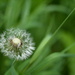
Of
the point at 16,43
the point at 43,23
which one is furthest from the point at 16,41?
the point at 43,23

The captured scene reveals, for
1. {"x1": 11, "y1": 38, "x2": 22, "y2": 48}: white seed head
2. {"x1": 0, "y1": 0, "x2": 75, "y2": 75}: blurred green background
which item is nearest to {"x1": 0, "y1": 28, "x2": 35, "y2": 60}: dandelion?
{"x1": 11, "y1": 38, "x2": 22, "y2": 48}: white seed head

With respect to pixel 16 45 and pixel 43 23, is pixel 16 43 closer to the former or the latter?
pixel 16 45

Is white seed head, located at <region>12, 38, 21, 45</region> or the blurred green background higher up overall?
the blurred green background

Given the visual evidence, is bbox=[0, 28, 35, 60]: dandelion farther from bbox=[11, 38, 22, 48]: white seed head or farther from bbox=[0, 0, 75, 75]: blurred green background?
bbox=[0, 0, 75, 75]: blurred green background

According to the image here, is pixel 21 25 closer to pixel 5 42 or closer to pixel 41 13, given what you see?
pixel 41 13

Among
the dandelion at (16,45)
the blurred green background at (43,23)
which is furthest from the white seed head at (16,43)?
the blurred green background at (43,23)

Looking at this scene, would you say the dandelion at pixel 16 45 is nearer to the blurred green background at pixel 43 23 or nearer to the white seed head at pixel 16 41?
the white seed head at pixel 16 41

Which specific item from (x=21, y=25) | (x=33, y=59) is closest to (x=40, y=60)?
(x=33, y=59)

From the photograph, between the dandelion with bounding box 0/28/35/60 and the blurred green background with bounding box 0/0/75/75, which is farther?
the blurred green background with bounding box 0/0/75/75
